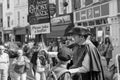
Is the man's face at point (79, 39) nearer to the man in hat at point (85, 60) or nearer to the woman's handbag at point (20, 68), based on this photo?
the man in hat at point (85, 60)

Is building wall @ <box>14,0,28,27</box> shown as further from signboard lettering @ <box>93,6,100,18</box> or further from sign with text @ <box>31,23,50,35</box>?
sign with text @ <box>31,23,50,35</box>

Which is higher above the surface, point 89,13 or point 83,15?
point 89,13

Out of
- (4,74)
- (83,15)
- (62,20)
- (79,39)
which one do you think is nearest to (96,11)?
(83,15)

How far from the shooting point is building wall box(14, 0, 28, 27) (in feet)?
126

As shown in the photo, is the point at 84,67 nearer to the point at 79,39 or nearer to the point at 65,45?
the point at 79,39

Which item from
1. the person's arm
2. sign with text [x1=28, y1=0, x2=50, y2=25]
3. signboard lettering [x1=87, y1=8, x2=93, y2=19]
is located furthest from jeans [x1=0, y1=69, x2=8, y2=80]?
signboard lettering [x1=87, y1=8, x2=93, y2=19]

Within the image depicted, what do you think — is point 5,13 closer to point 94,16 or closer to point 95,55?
point 94,16

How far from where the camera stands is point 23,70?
9484 millimetres

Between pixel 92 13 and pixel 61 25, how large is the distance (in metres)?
7.83

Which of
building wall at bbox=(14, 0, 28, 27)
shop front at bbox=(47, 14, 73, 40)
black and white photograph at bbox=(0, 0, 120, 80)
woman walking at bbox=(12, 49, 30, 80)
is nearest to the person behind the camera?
black and white photograph at bbox=(0, 0, 120, 80)

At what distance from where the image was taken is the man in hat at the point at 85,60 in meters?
4.06

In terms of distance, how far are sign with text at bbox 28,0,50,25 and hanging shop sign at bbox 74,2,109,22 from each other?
891 centimetres

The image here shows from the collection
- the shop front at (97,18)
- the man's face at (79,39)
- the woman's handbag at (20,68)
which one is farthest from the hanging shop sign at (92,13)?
the man's face at (79,39)

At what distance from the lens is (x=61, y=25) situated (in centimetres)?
2892
